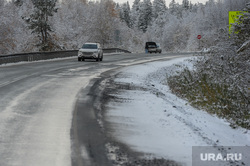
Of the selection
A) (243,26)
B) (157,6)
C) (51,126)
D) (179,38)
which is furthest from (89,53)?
(157,6)

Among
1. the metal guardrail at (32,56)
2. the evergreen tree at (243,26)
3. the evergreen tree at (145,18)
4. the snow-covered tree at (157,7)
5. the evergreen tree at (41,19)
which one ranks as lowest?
the metal guardrail at (32,56)

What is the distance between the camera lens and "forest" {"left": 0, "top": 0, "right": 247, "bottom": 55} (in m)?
41.2

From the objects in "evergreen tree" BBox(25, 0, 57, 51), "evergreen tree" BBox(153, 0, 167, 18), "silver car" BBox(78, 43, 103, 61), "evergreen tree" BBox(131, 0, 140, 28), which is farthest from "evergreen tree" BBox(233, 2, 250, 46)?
"evergreen tree" BBox(131, 0, 140, 28)

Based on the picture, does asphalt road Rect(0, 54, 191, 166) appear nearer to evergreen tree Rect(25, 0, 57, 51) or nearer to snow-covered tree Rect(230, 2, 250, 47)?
snow-covered tree Rect(230, 2, 250, 47)

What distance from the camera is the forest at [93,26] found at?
41231mm

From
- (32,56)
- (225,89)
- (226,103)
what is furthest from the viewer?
(32,56)

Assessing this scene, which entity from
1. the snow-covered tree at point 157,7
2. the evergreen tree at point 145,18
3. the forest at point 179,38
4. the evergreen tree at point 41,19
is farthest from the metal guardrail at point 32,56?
the snow-covered tree at point 157,7

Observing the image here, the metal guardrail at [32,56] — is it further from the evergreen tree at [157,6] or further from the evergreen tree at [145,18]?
the evergreen tree at [157,6]

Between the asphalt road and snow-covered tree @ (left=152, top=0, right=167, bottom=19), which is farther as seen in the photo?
snow-covered tree @ (left=152, top=0, right=167, bottom=19)

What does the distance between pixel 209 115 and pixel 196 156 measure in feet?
15.4

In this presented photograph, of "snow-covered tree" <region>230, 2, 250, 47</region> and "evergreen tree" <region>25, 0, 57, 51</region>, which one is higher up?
"evergreen tree" <region>25, 0, 57, 51</region>

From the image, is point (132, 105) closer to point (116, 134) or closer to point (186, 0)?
point (116, 134)

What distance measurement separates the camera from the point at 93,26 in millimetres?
80312

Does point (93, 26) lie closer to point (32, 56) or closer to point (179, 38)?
point (179, 38)
